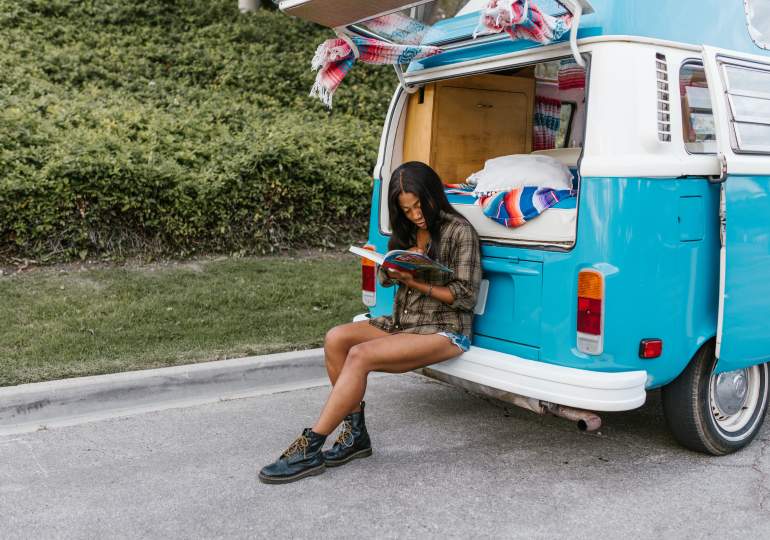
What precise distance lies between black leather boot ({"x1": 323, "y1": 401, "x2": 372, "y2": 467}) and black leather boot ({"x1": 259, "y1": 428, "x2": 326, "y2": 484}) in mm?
114

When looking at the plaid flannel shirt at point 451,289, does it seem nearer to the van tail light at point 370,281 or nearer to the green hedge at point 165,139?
the van tail light at point 370,281

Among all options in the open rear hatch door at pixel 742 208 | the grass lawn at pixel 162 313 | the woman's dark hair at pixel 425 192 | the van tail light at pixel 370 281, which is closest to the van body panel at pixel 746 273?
the open rear hatch door at pixel 742 208

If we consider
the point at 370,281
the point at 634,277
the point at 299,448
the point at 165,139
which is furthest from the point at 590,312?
the point at 165,139

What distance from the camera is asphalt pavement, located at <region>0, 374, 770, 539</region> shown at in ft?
11.3

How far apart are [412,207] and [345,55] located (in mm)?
923

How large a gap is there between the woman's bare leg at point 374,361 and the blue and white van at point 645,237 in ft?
0.54

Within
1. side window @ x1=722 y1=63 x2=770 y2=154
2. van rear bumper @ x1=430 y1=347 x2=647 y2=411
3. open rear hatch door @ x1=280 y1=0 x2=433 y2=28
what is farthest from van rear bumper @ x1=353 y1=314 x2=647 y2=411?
open rear hatch door @ x1=280 y1=0 x2=433 y2=28

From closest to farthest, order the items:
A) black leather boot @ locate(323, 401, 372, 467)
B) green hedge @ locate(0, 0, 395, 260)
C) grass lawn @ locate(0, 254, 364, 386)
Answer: black leather boot @ locate(323, 401, 372, 467) → grass lawn @ locate(0, 254, 364, 386) → green hedge @ locate(0, 0, 395, 260)

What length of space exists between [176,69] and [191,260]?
4.52m

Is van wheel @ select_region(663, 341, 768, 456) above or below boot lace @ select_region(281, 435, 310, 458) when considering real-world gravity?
above

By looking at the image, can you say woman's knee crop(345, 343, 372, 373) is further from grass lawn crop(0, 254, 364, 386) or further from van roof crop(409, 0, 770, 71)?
grass lawn crop(0, 254, 364, 386)

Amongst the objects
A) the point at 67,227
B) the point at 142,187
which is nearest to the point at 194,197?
the point at 142,187

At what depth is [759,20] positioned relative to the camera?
169 inches

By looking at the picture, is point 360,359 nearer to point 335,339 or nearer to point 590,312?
point 335,339
